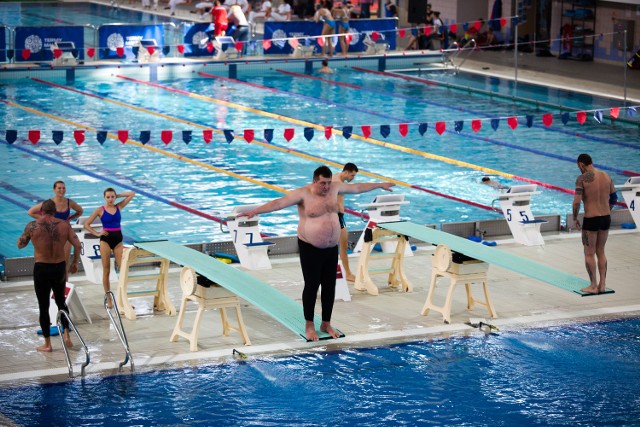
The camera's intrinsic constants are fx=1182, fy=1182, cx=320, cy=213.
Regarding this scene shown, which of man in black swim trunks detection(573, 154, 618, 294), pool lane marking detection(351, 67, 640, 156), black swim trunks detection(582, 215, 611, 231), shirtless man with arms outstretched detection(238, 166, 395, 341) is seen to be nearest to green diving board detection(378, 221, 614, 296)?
man in black swim trunks detection(573, 154, 618, 294)

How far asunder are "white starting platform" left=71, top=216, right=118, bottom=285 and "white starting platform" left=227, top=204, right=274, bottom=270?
153cm

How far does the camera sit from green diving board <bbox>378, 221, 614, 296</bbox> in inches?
452

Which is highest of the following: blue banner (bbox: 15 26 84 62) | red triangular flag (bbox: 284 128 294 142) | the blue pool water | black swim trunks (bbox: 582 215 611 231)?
blue banner (bbox: 15 26 84 62)

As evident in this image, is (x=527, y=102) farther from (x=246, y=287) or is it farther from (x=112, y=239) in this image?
(x=246, y=287)

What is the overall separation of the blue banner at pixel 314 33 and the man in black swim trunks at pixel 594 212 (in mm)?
19133

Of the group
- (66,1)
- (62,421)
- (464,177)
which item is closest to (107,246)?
(62,421)

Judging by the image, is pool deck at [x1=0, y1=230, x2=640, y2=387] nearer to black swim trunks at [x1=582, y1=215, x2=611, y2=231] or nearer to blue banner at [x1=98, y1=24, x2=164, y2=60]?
black swim trunks at [x1=582, y1=215, x2=611, y2=231]

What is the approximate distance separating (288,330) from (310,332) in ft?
3.40

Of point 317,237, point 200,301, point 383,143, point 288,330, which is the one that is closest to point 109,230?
point 200,301

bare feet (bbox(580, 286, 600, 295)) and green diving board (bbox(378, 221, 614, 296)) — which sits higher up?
green diving board (bbox(378, 221, 614, 296))

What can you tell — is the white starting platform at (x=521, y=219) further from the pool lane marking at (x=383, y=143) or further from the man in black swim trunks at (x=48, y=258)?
the man in black swim trunks at (x=48, y=258)

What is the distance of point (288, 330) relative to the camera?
Answer: 1149cm

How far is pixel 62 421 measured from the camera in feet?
29.6

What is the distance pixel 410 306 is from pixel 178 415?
12.1 feet
